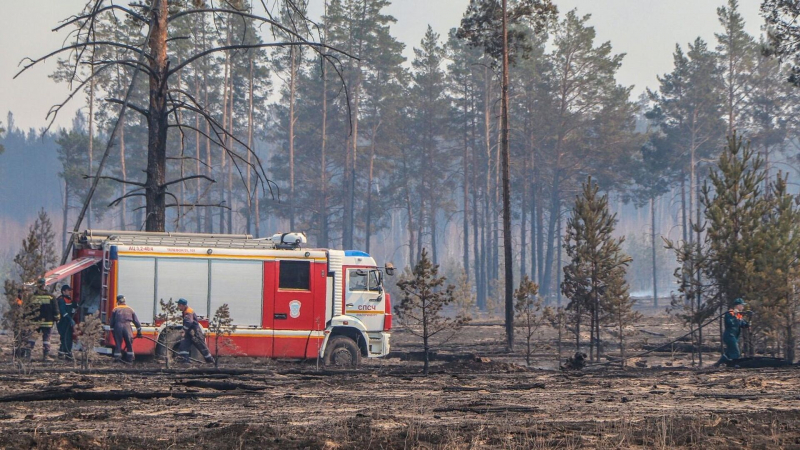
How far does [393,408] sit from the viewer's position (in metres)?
12.0

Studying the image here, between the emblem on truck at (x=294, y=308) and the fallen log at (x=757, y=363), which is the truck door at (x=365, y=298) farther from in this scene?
the fallen log at (x=757, y=363)

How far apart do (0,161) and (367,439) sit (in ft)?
604

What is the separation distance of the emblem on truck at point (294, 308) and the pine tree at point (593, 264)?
24.8 ft

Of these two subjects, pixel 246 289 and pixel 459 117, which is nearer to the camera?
pixel 246 289

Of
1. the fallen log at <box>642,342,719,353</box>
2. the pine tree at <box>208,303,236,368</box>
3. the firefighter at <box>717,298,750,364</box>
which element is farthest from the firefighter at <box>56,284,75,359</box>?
the fallen log at <box>642,342,719,353</box>

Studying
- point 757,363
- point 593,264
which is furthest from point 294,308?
point 757,363

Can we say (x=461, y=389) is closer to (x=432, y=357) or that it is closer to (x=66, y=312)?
(x=432, y=357)

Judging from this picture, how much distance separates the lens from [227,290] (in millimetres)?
19250

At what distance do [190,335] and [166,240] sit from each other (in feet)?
7.92

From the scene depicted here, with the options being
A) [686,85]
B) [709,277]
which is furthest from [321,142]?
[709,277]

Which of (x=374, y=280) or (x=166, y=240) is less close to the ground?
(x=166, y=240)

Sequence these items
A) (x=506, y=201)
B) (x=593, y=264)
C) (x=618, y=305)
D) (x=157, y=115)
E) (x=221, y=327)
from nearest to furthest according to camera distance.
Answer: (x=221, y=327), (x=157, y=115), (x=618, y=305), (x=593, y=264), (x=506, y=201)

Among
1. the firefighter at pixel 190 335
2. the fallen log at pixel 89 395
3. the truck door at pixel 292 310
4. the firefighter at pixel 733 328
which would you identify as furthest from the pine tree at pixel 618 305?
the fallen log at pixel 89 395

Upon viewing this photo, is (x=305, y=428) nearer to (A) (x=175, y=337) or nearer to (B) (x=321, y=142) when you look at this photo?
(A) (x=175, y=337)
